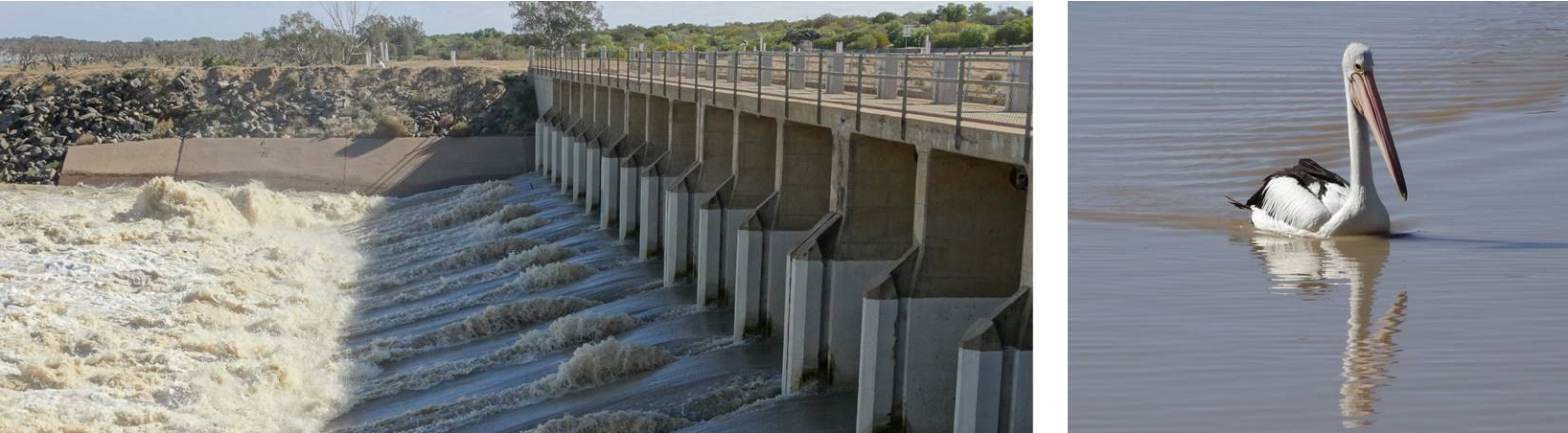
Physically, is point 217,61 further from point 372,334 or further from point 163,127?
point 372,334

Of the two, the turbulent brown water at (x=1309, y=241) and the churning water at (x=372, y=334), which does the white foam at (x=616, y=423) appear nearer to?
the churning water at (x=372, y=334)

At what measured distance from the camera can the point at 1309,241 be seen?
1191 centimetres

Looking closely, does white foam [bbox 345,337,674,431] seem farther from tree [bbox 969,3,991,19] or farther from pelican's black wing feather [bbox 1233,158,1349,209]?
tree [bbox 969,3,991,19]

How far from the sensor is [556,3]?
63.8 m

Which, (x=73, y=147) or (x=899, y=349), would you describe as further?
(x=73, y=147)

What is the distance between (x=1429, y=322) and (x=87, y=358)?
11760 millimetres

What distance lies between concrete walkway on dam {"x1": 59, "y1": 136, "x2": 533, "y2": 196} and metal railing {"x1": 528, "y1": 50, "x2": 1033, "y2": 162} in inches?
337

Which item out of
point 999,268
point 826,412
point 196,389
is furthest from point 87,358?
point 999,268

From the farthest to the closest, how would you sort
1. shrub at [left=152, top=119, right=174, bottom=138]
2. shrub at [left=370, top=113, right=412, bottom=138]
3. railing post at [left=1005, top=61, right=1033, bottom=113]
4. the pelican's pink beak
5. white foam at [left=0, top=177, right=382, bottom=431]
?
1. shrub at [left=152, top=119, right=174, bottom=138]
2. shrub at [left=370, top=113, right=412, bottom=138]
3. white foam at [left=0, top=177, right=382, bottom=431]
4. the pelican's pink beak
5. railing post at [left=1005, top=61, right=1033, bottom=113]

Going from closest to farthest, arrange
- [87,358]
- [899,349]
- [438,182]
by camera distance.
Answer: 1. [899,349]
2. [87,358]
3. [438,182]

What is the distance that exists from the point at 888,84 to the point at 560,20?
169 ft

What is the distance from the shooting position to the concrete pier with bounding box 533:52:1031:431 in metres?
Answer: 8.52

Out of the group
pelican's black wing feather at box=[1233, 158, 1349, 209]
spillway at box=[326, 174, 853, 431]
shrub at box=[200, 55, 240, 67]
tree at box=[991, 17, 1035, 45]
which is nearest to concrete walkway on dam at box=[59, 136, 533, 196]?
spillway at box=[326, 174, 853, 431]

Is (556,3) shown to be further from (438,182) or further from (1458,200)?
(1458,200)
